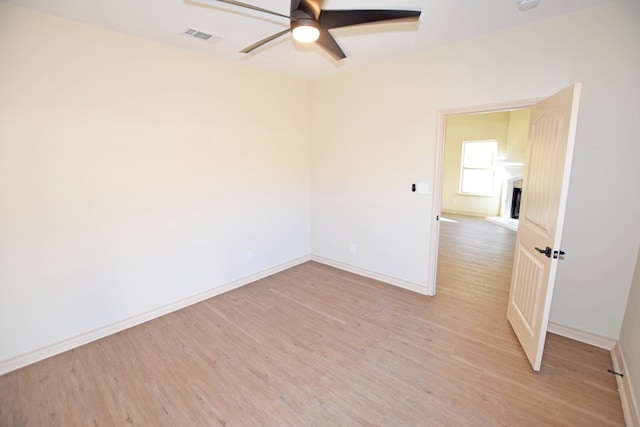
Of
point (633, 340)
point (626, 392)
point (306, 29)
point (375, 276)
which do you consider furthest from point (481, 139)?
point (306, 29)

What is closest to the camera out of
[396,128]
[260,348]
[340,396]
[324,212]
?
[340,396]

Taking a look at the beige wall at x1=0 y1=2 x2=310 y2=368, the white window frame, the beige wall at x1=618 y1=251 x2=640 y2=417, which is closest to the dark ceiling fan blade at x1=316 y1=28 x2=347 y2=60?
the beige wall at x1=0 y1=2 x2=310 y2=368

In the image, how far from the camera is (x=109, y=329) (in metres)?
2.71

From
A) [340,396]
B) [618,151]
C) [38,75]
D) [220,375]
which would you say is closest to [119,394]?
[220,375]

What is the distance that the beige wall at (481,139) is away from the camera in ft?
23.0

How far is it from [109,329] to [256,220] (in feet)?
6.26

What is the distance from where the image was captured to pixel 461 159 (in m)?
8.44

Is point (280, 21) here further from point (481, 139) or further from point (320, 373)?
point (481, 139)

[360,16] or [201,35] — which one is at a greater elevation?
[201,35]

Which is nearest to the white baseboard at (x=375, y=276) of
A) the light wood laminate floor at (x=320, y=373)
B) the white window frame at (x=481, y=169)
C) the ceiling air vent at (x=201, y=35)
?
the light wood laminate floor at (x=320, y=373)

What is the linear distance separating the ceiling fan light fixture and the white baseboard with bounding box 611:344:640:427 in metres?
2.97

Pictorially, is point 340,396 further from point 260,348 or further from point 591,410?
point 591,410

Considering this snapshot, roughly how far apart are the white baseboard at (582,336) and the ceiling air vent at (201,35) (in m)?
4.18

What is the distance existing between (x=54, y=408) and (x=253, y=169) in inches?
109
